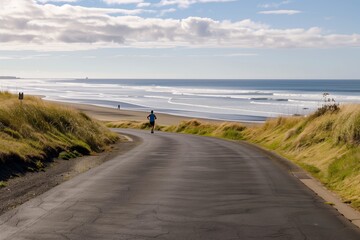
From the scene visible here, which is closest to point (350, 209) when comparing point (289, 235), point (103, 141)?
point (289, 235)

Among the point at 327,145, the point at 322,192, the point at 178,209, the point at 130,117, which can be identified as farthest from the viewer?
the point at 130,117

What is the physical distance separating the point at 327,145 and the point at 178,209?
490 inches

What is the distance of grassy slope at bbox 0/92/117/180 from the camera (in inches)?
725

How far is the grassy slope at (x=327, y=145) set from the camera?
16108mm

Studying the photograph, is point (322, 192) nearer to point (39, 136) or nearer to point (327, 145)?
point (327, 145)

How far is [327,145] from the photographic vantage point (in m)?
23.0

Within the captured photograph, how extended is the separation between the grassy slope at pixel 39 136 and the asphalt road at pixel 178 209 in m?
2.31

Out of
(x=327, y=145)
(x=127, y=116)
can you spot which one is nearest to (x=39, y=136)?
(x=327, y=145)

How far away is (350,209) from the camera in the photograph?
12.2m

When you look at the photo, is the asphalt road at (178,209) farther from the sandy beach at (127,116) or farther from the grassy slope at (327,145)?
the sandy beach at (127,116)

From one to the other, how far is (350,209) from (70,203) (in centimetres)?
605

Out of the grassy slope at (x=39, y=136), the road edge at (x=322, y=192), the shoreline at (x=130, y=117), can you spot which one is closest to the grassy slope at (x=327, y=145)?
the road edge at (x=322, y=192)

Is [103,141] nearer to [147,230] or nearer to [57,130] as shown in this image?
[57,130]

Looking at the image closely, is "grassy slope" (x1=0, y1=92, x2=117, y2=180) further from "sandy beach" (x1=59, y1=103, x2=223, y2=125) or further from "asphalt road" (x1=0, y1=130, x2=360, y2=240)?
"sandy beach" (x1=59, y1=103, x2=223, y2=125)
